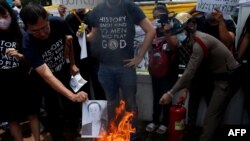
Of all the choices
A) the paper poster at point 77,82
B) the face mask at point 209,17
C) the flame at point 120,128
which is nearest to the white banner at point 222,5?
the face mask at point 209,17

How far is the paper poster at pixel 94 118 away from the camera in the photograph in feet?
9.95

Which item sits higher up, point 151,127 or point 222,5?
point 222,5

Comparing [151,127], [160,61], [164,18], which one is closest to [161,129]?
[151,127]

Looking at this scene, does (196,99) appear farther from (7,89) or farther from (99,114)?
(7,89)

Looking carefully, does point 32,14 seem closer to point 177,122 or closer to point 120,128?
point 120,128

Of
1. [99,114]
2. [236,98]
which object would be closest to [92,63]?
[99,114]

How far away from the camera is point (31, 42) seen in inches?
134

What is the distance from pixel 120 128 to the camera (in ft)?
11.8

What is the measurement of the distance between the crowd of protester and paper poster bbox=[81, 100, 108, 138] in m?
0.30

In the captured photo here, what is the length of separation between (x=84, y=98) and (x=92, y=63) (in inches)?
81.0

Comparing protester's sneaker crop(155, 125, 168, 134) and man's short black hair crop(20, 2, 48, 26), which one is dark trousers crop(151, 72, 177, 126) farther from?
man's short black hair crop(20, 2, 48, 26)

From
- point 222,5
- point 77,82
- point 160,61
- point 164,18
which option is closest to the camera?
point 77,82

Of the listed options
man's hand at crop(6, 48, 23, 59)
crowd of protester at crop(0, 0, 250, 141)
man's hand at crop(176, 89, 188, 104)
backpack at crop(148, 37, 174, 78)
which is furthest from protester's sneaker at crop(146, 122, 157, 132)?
man's hand at crop(6, 48, 23, 59)

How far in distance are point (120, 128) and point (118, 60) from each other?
0.91 meters
